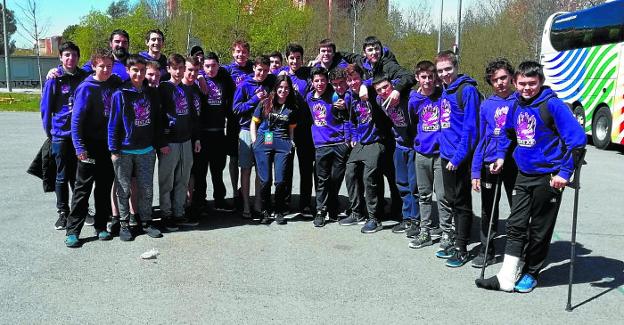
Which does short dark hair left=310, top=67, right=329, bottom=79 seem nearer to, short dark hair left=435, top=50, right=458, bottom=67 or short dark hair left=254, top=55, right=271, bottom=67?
short dark hair left=254, top=55, right=271, bottom=67

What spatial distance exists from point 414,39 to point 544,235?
30320mm

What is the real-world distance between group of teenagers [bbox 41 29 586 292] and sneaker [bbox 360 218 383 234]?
0.01 m

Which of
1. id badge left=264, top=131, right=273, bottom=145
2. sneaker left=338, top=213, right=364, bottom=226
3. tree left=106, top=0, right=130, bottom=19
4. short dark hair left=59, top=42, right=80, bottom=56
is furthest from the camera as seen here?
tree left=106, top=0, right=130, bottom=19

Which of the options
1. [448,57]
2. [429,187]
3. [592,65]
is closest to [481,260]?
[429,187]

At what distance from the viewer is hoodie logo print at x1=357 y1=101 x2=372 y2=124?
20.9ft

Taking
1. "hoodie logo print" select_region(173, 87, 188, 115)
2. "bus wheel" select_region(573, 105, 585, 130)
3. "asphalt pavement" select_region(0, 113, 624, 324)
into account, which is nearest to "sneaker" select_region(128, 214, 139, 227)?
"asphalt pavement" select_region(0, 113, 624, 324)

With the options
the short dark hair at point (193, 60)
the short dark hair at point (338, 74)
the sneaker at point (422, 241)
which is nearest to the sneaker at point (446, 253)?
the sneaker at point (422, 241)

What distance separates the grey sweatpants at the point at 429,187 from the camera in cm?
566

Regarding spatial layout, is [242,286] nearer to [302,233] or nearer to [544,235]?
[302,233]

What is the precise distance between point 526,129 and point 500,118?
368 mm

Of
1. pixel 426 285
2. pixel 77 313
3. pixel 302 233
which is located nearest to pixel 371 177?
pixel 302 233

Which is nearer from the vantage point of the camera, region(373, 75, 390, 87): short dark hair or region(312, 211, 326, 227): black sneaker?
region(373, 75, 390, 87): short dark hair

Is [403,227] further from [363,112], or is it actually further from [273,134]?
[273,134]

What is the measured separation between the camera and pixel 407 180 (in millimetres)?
6316
